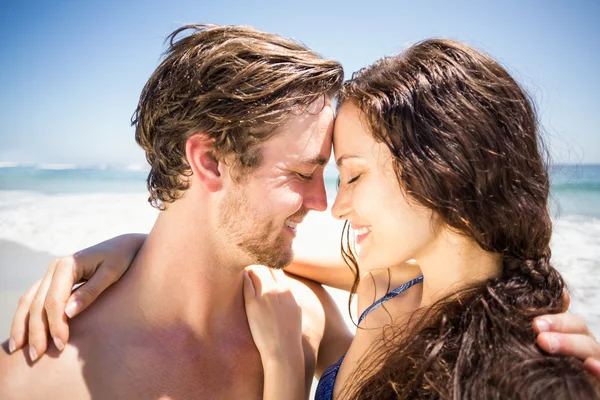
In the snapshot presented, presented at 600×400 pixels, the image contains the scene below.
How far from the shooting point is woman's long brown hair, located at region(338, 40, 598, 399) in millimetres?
1616

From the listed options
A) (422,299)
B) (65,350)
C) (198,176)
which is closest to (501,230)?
(422,299)

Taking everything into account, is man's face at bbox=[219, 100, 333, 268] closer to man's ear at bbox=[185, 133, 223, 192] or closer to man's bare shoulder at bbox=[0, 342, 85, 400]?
man's ear at bbox=[185, 133, 223, 192]

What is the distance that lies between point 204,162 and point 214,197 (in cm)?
18

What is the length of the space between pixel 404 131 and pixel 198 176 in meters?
1.12

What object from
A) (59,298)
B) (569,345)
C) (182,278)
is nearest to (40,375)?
(59,298)

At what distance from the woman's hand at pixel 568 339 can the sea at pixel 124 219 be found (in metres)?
0.60

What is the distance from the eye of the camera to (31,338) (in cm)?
196

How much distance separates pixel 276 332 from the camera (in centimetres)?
232

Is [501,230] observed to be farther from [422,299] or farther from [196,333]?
[196,333]

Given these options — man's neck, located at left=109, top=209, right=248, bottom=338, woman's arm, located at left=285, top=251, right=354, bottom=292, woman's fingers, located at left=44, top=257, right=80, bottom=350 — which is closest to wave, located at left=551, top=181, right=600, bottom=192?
woman's arm, located at left=285, top=251, right=354, bottom=292

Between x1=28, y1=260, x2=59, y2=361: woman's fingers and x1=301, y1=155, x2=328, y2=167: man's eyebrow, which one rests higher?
x1=301, y1=155, x2=328, y2=167: man's eyebrow

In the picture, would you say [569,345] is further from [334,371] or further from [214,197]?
[214,197]

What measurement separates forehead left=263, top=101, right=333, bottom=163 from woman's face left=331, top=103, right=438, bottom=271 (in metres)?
0.19

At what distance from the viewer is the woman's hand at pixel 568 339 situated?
143cm
